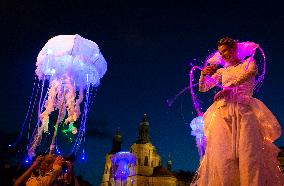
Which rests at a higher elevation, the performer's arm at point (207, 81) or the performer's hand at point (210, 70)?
the performer's hand at point (210, 70)

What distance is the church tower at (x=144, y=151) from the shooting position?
82.2 meters

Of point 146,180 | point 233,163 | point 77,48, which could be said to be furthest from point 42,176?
point 146,180

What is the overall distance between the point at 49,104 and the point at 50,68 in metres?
1.49

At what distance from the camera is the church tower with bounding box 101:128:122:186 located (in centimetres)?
8288

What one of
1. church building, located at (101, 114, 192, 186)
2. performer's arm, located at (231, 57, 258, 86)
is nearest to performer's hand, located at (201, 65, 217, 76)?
performer's arm, located at (231, 57, 258, 86)

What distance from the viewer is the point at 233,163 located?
16.1ft

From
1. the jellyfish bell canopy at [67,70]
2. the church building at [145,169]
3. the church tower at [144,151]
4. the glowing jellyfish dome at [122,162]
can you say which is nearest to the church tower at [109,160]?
the church building at [145,169]

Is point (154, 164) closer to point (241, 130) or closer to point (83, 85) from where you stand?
point (83, 85)

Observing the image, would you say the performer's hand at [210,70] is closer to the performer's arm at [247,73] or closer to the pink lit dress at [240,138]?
the pink lit dress at [240,138]

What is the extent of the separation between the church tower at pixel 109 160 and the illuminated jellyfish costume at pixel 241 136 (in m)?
79.0

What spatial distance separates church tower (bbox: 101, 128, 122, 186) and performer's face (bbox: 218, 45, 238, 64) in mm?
78863

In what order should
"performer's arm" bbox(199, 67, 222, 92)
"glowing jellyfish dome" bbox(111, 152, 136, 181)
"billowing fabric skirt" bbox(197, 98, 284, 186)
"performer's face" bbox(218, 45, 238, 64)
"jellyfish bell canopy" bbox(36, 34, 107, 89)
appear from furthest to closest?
"glowing jellyfish dome" bbox(111, 152, 136, 181) → "jellyfish bell canopy" bbox(36, 34, 107, 89) → "performer's arm" bbox(199, 67, 222, 92) → "performer's face" bbox(218, 45, 238, 64) → "billowing fabric skirt" bbox(197, 98, 284, 186)

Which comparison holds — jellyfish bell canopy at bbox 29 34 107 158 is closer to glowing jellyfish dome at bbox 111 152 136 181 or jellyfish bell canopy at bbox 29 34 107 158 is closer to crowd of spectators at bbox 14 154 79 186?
crowd of spectators at bbox 14 154 79 186

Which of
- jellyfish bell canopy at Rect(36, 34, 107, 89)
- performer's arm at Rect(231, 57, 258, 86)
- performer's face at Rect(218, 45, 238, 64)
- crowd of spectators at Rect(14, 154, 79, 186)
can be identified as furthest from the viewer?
jellyfish bell canopy at Rect(36, 34, 107, 89)
